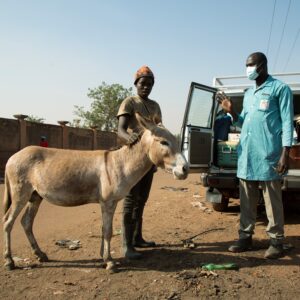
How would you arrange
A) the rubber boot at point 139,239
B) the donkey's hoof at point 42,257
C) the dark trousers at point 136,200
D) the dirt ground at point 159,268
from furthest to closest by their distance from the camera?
the rubber boot at point 139,239 → the dark trousers at point 136,200 → the donkey's hoof at point 42,257 → the dirt ground at point 159,268

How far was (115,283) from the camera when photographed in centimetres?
366

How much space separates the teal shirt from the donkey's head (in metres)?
1.08

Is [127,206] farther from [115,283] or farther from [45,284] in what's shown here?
[45,284]

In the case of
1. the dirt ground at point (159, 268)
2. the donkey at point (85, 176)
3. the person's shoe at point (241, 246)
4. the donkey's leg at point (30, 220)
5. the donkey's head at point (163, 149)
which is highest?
the donkey's head at point (163, 149)

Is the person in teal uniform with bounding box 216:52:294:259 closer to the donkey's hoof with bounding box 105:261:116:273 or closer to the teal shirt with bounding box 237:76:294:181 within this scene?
the teal shirt with bounding box 237:76:294:181

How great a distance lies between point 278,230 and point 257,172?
0.78 m

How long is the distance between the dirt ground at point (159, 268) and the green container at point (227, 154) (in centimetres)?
115

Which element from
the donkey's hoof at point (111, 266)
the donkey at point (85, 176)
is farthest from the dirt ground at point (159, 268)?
the donkey at point (85, 176)

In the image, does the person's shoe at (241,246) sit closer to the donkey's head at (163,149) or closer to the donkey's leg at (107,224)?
the donkey's head at (163,149)

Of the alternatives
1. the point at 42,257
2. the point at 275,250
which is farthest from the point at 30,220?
the point at 275,250

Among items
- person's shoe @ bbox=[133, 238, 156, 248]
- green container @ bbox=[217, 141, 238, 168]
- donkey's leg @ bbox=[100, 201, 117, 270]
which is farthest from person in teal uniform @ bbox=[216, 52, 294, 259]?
green container @ bbox=[217, 141, 238, 168]

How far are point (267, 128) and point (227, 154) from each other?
2710 mm

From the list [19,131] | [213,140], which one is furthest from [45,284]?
[19,131]

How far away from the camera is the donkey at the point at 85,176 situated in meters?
4.05
